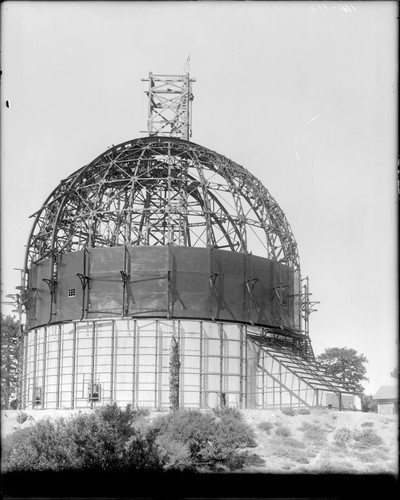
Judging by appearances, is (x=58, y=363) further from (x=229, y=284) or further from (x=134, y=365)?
(x=229, y=284)

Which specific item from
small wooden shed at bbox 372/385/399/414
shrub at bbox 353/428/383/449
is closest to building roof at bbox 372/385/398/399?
small wooden shed at bbox 372/385/399/414

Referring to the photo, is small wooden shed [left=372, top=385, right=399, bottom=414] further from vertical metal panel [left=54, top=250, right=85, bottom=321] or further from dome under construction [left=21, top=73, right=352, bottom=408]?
vertical metal panel [left=54, top=250, right=85, bottom=321]

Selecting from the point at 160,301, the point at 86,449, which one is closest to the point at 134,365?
the point at 160,301

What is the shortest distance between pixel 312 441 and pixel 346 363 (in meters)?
48.0

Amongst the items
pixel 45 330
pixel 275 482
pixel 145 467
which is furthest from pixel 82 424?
pixel 45 330

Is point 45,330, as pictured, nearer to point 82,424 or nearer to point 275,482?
point 82,424

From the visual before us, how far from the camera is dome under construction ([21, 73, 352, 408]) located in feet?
158

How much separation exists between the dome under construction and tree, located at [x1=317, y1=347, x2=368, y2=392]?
30700 mm

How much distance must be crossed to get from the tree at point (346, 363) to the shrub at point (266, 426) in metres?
43.3

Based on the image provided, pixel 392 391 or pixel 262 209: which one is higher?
pixel 262 209

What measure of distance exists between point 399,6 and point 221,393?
3793 centimetres

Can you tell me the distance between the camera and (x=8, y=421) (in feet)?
144

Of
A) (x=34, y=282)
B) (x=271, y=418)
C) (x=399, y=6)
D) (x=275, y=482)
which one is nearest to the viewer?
(x=399, y=6)

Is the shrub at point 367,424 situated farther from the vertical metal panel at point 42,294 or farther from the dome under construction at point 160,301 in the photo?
the vertical metal panel at point 42,294
